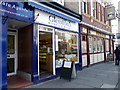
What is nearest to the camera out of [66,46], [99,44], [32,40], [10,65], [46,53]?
[32,40]

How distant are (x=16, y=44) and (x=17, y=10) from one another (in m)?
2.30

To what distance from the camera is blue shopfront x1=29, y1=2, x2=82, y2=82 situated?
5867mm

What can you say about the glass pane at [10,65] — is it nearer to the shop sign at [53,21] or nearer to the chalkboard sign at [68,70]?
the shop sign at [53,21]

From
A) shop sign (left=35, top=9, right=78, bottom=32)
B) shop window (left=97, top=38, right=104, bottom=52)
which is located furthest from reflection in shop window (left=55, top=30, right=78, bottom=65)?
shop window (left=97, top=38, right=104, bottom=52)

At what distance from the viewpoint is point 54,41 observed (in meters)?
6.84

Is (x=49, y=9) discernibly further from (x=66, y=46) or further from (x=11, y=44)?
(x=66, y=46)

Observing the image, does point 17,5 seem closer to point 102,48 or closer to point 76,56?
point 76,56

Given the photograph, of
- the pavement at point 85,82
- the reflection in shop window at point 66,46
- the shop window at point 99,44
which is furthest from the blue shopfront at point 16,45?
the shop window at point 99,44

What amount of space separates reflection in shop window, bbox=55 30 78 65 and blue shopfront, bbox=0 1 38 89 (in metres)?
1.89

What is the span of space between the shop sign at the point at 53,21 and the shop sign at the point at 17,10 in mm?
515

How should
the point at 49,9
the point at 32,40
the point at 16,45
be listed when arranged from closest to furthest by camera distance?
1. the point at 32,40
2. the point at 49,9
3. the point at 16,45

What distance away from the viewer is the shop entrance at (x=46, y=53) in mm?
6997

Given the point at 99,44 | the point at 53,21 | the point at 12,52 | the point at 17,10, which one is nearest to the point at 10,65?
the point at 12,52

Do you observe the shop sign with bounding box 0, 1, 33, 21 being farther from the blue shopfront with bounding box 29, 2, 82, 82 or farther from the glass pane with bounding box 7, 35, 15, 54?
the glass pane with bounding box 7, 35, 15, 54
